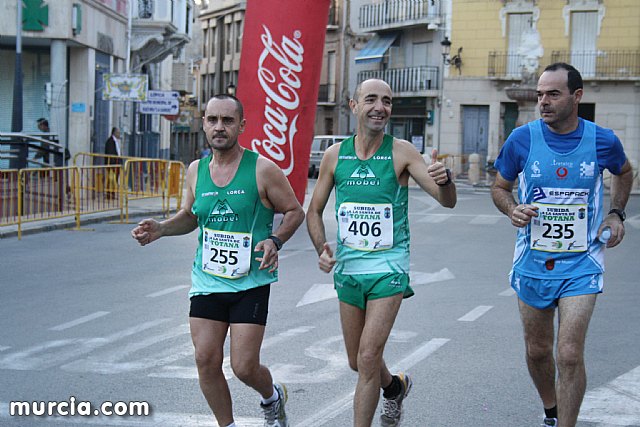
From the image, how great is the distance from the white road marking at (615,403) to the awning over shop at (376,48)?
169 feet

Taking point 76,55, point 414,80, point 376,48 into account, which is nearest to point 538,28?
point 414,80

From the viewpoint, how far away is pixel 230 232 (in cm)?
609

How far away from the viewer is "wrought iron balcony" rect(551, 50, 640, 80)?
48250mm

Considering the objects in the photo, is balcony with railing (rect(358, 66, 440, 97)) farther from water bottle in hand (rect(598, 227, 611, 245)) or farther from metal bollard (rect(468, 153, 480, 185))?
water bottle in hand (rect(598, 227, 611, 245))

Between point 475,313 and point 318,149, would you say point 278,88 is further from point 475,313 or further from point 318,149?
point 318,149

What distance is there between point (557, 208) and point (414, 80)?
165 feet

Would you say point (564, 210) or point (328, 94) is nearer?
point (564, 210)

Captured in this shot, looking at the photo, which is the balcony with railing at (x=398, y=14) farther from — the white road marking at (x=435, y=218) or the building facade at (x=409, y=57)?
the white road marking at (x=435, y=218)

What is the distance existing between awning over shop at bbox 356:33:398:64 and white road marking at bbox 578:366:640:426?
169 ft

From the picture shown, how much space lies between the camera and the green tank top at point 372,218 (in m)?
6.18

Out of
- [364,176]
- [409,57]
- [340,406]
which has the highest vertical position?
[409,57]

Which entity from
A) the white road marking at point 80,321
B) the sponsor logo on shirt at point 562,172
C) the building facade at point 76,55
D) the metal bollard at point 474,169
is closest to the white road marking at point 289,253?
the white road marking at point 80,321

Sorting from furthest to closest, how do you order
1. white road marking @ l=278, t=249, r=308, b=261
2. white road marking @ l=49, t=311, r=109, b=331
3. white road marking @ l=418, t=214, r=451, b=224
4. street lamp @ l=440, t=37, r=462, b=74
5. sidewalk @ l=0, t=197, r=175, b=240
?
1. street lamp @ l=440, t=37, r=462, b=74
2. white road marking @ l=418, t=214, r=451, b=224
3. sidewalk @ l=0, t=197, r=175, b=240
4. white road marking @ l=278, t=249, r=308, b=261
5. white road marking @ l=49, t=311, r=109, b=331

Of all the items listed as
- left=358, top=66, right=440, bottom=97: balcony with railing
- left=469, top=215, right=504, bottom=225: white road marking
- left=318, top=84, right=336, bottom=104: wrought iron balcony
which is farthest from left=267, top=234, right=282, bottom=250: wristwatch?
left=318, top=84, right=336, bottom=104: wrought iron balcony
